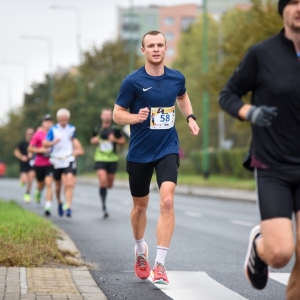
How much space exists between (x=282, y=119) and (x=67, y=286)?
3024 mm

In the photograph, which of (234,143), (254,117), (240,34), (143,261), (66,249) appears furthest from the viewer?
(234,143)

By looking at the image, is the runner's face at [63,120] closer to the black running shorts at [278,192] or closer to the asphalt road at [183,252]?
the asphalt road at [183,252]

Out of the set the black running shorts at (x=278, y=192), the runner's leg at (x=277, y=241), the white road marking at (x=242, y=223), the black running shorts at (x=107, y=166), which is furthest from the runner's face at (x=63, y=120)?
the runner's leg at (x=277, y=241)

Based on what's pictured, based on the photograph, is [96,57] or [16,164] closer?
[96,57]

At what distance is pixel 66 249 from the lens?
11180mm

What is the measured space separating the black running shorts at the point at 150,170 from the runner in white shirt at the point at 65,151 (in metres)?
9.00

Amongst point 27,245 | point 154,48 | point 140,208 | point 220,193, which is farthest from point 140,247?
point 220,193

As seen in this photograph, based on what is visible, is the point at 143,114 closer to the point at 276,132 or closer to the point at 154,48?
the point at 154,48

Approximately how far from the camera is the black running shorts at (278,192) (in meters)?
5.86

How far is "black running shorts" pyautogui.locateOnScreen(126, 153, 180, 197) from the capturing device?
29.1ft

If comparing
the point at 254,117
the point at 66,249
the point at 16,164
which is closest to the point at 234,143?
the point at 16,164

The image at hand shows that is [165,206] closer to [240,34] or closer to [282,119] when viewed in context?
[282,119]

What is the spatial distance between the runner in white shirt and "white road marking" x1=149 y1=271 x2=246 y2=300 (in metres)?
8.27

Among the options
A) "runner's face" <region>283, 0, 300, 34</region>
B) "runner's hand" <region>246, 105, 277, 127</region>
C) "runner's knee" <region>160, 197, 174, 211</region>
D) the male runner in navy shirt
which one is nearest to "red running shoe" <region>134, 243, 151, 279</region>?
the male runner in navy shirt
